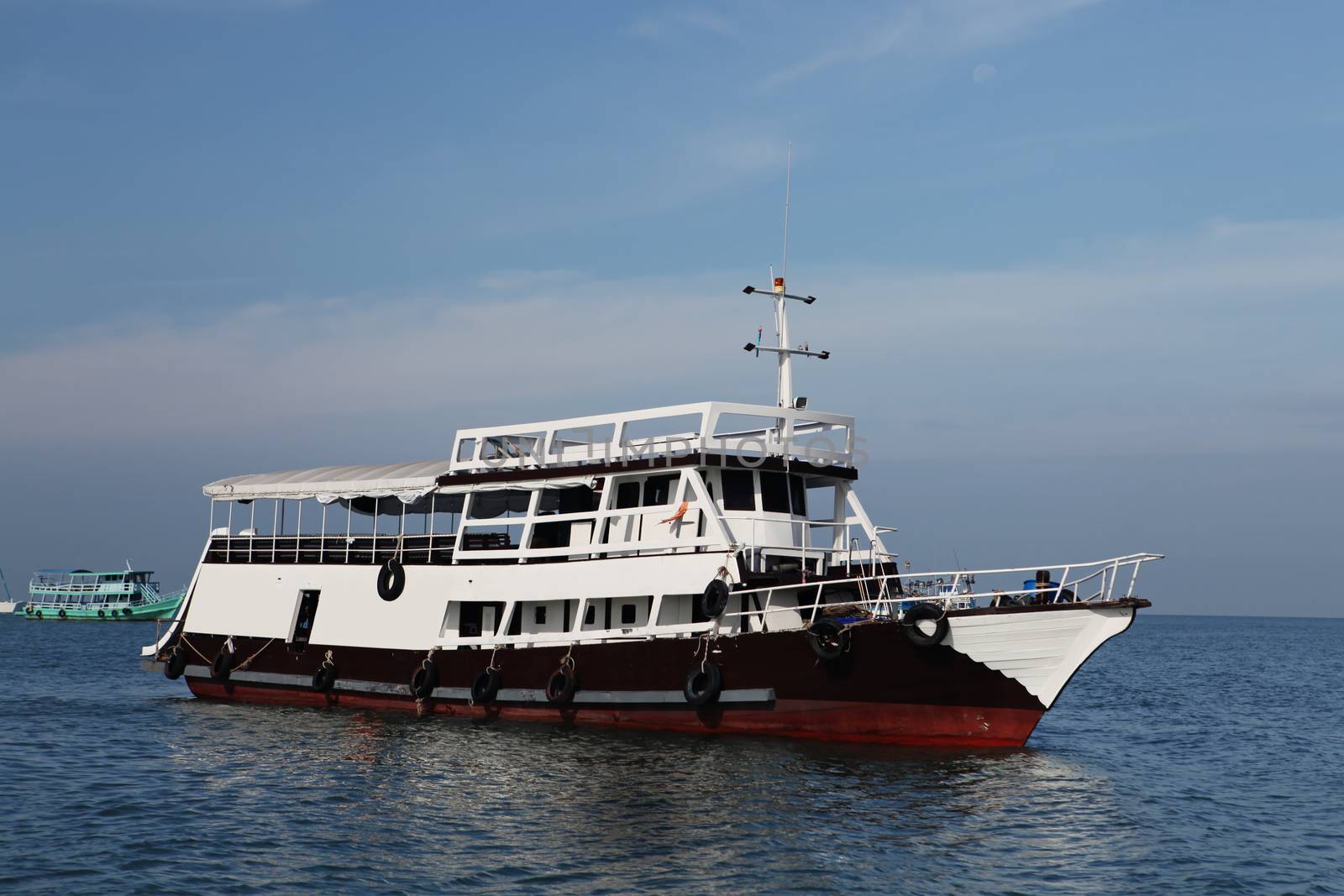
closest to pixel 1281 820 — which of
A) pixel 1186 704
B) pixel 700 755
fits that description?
pixel 700 755

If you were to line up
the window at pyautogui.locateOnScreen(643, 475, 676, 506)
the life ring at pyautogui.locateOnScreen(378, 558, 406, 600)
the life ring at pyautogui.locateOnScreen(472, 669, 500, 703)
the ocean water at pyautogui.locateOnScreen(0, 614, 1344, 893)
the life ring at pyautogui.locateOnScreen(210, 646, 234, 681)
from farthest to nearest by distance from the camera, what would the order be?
the life ring at pyautogui.locateOnScreen(210, 646, 234, 681)
the life ring at pyautogui.locateOnScreen(378, 558, 406, 600)
the life ring at pyautogui.locateOnScreen(472, 669, 500, 703)
the window at pyautogui.locateOnScreen(643, 475, 676, 506)
the ocean water at pyautogui.locateOnScreen(0, 614, 1344, 893)

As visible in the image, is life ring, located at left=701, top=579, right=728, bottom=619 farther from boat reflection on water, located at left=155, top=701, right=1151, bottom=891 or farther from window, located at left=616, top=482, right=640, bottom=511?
window, located at left=616, top=482, right=640, bottom=511

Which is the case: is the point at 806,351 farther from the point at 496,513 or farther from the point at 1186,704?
the point at 1186,704

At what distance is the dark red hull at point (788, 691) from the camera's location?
72.3 feet

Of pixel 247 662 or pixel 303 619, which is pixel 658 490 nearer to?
pixel 303 619

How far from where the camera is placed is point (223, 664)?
3139 cm

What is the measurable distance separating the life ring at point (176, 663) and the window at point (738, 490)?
1602 cm

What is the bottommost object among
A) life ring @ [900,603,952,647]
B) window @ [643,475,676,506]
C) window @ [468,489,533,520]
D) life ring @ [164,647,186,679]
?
life ring @ [164,647,186,679]

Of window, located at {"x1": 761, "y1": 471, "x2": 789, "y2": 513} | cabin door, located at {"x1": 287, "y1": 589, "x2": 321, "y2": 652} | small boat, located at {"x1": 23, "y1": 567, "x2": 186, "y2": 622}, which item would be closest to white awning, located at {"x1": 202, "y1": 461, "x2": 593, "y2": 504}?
cabin door, located at {"x1": 287, "y1": 589, "x2": 321, "y2": 652}

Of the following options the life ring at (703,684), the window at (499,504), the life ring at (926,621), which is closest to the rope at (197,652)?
the window at (499,504)

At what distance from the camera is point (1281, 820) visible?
1972 centimetres

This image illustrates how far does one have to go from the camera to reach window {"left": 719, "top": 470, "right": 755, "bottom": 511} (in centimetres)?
2542

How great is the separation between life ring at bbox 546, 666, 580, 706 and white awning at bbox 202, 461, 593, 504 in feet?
13.1

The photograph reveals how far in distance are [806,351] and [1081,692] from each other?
21787mm
